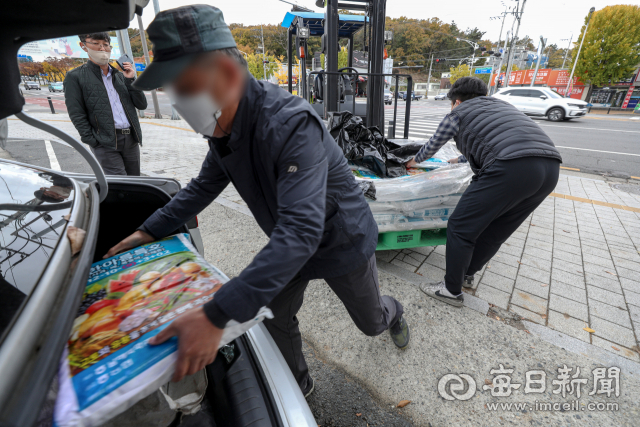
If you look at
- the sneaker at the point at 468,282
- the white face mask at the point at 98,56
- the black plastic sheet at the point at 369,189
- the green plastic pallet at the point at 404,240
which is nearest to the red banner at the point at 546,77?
the green plastic pallet at the point at 404,240

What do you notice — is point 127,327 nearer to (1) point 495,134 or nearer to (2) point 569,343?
(1) point 495,134

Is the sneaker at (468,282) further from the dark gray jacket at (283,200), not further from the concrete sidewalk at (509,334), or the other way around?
the dark gray jacket at (283,200)

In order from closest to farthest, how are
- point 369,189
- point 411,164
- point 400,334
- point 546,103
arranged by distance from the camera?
1. point 400,334
2. point 369,189
3. point 411,164
4. point 546,103

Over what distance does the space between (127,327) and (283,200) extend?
0.59 m

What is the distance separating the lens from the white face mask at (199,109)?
3.52ft

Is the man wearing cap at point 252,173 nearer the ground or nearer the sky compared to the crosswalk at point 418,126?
nearer the sky

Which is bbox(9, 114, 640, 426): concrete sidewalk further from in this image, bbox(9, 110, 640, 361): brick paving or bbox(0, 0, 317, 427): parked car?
bbox(0, 0, 317, 427): parked car

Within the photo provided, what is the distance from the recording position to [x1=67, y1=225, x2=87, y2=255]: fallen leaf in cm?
104

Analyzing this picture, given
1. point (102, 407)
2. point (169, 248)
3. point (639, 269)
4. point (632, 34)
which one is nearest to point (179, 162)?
point (169, 248)

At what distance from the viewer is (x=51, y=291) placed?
0.83 m

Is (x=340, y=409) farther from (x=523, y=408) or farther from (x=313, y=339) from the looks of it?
(x=523, y=408)

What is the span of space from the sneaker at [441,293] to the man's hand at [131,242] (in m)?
2.21

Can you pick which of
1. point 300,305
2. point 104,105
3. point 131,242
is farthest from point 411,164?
point 104,105

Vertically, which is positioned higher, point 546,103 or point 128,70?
point 128,70
